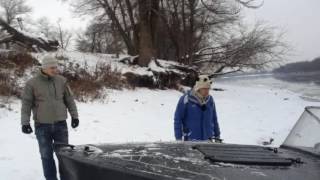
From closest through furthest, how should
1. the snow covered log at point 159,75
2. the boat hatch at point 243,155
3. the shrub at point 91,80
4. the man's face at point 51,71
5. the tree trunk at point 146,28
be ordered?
the boat hatch at point 243,155
the man's face at point 51,71
the shrub at point 91,80
the snow covered log at point 159,75
the tree trunk at point 146,28

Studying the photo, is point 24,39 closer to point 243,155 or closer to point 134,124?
point 134,124

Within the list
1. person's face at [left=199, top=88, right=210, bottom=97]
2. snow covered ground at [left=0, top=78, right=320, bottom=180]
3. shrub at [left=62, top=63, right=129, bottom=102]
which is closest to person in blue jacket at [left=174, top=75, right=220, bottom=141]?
person's face at [left=199, top=88, right=210, bottom=97]

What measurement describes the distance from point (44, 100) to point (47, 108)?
118mm

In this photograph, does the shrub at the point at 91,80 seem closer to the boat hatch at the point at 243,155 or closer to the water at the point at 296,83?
the boat hatch at the point at 243,155

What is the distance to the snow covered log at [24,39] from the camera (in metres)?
18.3

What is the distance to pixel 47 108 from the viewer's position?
6.84 m

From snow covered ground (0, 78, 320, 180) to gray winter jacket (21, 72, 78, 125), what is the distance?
3.94ft

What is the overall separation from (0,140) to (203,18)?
21.9 metres

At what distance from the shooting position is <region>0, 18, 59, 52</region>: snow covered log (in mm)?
18297

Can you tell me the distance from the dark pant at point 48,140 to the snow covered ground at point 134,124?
2.35 ft

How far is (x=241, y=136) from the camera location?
13047mm

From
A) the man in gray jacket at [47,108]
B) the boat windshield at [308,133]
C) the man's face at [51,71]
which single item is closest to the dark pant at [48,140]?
the man in gray jacket at [47,108]

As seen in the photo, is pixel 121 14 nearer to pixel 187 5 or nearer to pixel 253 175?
pixel 187 5

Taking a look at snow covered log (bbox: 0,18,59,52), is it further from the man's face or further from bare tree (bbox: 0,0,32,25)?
bare tree (bbox: 0,0,32,25)
